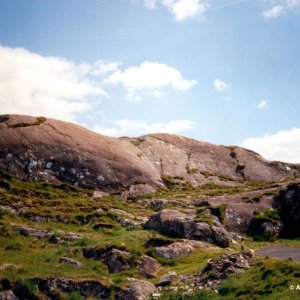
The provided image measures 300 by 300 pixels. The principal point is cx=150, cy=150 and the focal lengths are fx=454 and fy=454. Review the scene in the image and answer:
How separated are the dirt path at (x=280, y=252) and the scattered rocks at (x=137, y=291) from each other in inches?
409

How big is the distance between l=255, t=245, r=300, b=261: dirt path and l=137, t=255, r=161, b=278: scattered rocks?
7.92 m

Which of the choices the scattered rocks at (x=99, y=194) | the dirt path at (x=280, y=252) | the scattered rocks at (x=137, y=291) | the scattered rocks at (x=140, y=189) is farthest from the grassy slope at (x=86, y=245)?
the scattered rocks at (x=140, y=189)

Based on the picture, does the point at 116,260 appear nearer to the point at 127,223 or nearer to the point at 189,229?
the point at 189,229

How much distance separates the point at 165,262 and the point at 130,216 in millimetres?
12623

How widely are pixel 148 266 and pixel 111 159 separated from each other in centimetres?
3066

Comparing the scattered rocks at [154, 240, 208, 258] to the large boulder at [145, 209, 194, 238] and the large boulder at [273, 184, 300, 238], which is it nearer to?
the large boulder at [145, 209, 194, 238]

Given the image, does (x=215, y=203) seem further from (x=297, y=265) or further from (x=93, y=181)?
(x=297, y=265)

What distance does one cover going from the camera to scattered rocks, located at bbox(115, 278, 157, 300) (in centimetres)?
2499

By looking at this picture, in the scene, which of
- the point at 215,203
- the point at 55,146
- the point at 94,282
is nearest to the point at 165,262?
the point at 94,282

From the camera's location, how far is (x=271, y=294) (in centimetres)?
2127

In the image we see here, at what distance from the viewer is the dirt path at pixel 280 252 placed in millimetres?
31969

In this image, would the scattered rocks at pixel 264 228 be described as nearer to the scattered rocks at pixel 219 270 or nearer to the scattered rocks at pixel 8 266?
the scattered rocks at pixel 219 270

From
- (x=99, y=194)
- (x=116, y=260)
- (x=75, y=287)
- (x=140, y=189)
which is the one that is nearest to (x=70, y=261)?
(x=116, y=260)

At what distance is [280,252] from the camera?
34219 mm
